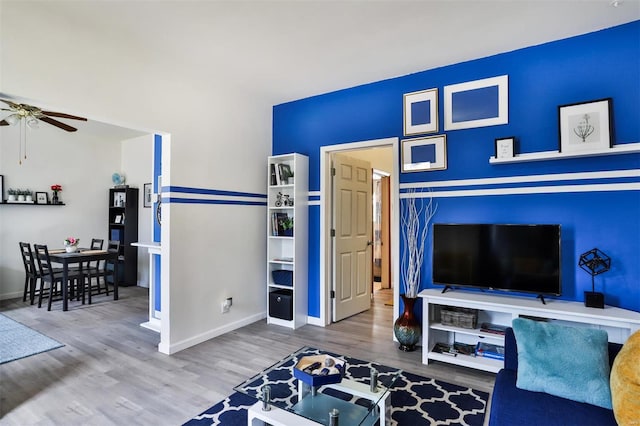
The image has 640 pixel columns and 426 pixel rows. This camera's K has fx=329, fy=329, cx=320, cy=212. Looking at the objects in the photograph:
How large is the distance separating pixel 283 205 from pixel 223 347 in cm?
171

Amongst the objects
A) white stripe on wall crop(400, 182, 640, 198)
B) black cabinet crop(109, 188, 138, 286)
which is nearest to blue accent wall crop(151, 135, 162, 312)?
black cabinet crop(109, 188, 138, 286)

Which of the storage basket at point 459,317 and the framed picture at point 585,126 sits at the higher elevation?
the framed picture at point 585,126

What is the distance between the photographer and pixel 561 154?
8.43 feet

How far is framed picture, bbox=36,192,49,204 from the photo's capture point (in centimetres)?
537

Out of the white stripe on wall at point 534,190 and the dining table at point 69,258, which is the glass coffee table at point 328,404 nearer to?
the white stripe on wall at point 534,190

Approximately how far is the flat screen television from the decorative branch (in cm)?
22

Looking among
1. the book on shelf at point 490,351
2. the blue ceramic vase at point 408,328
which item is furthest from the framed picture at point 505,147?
the book on shelf at point 490,351

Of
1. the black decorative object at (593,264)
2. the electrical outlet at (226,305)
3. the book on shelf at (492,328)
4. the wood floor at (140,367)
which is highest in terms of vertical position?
the black decorative object at (593,264)

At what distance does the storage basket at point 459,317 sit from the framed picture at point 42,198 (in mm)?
6244

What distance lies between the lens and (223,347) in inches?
128

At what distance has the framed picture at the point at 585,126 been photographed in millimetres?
2510

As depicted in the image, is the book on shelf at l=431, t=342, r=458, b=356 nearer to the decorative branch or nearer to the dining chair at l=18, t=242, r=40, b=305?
the decorative branch

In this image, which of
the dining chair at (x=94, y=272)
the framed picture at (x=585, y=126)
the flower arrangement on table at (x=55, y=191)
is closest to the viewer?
the framed picture at (x=585, y=126)

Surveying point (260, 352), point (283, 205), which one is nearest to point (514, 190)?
point (283, 205)
